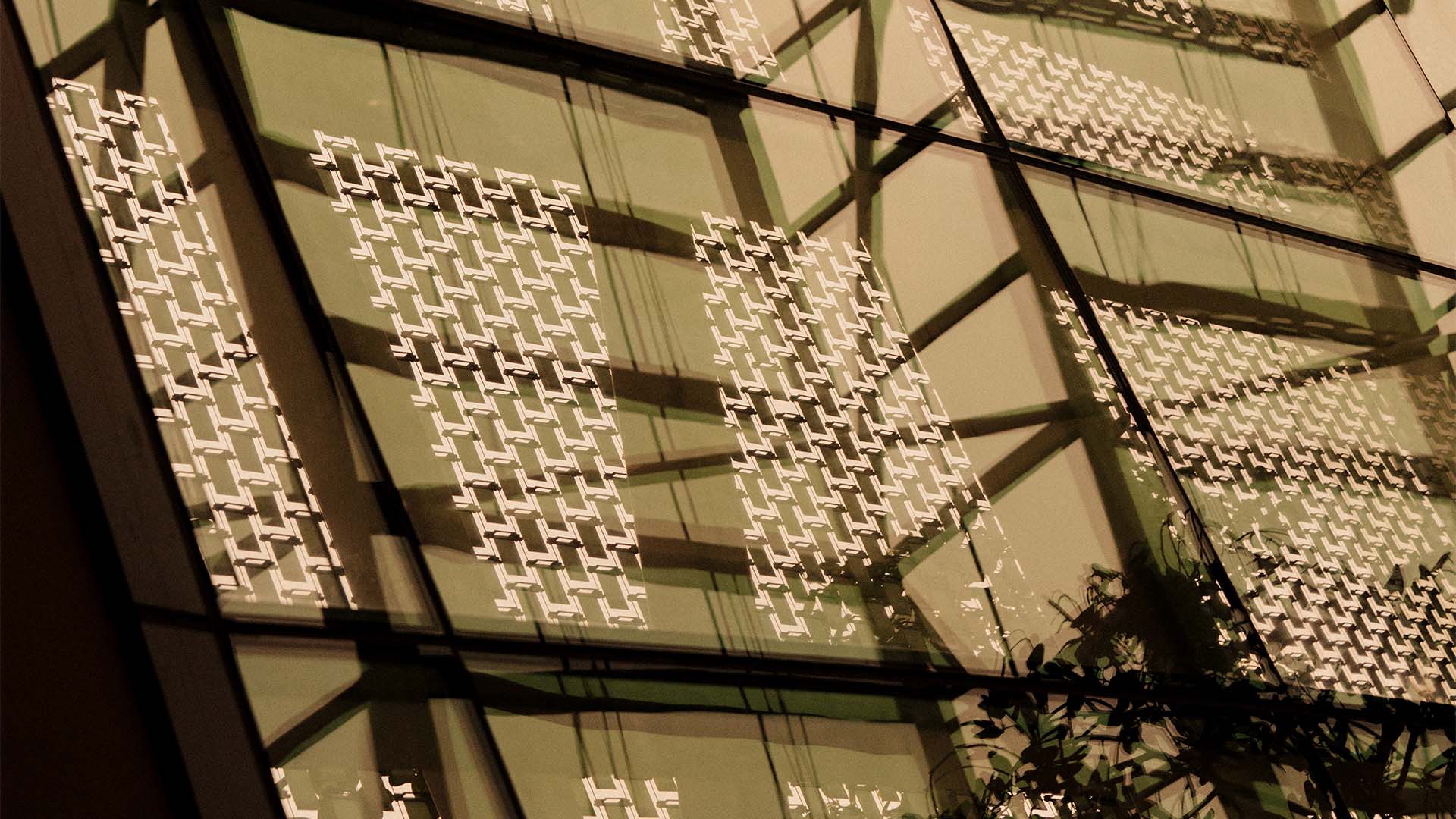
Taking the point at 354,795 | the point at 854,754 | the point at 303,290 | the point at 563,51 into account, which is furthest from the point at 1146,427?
the point at 354,795

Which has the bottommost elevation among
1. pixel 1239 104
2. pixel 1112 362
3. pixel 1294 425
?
pixel 1294 425

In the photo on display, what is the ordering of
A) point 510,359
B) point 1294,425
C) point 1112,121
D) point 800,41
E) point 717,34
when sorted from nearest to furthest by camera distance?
point 510,359 < point 717,34 < point 800,41 < point 1294,425 < point 1112,121

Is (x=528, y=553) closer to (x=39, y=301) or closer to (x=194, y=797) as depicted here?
(x=194, y=797)

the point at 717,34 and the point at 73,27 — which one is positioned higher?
the point at 717,34

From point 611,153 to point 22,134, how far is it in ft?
3.91

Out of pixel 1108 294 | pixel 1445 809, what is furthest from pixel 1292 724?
pixel 1108 294

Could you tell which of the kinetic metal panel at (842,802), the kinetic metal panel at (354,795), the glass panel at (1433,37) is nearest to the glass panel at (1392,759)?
the kinetic metal panel at (842,802)

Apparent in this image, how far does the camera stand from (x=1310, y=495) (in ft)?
12.2

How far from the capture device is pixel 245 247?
2.17m

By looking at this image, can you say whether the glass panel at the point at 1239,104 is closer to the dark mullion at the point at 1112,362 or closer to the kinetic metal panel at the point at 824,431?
the dark mullion at the point at 1112,362

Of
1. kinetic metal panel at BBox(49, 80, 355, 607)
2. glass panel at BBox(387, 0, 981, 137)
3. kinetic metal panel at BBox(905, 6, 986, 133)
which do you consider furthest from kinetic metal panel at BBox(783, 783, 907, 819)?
kinetic metal panel at BBox(905, 6, 986, 133)

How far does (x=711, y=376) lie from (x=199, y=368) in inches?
40.6

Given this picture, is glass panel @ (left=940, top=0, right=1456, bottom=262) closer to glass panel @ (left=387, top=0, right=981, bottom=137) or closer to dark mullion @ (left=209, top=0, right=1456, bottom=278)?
dark mullion @ (left=209, top=0, right=1456, bottom=278)

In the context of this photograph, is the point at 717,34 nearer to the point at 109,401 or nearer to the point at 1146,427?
the point at 1146,427
